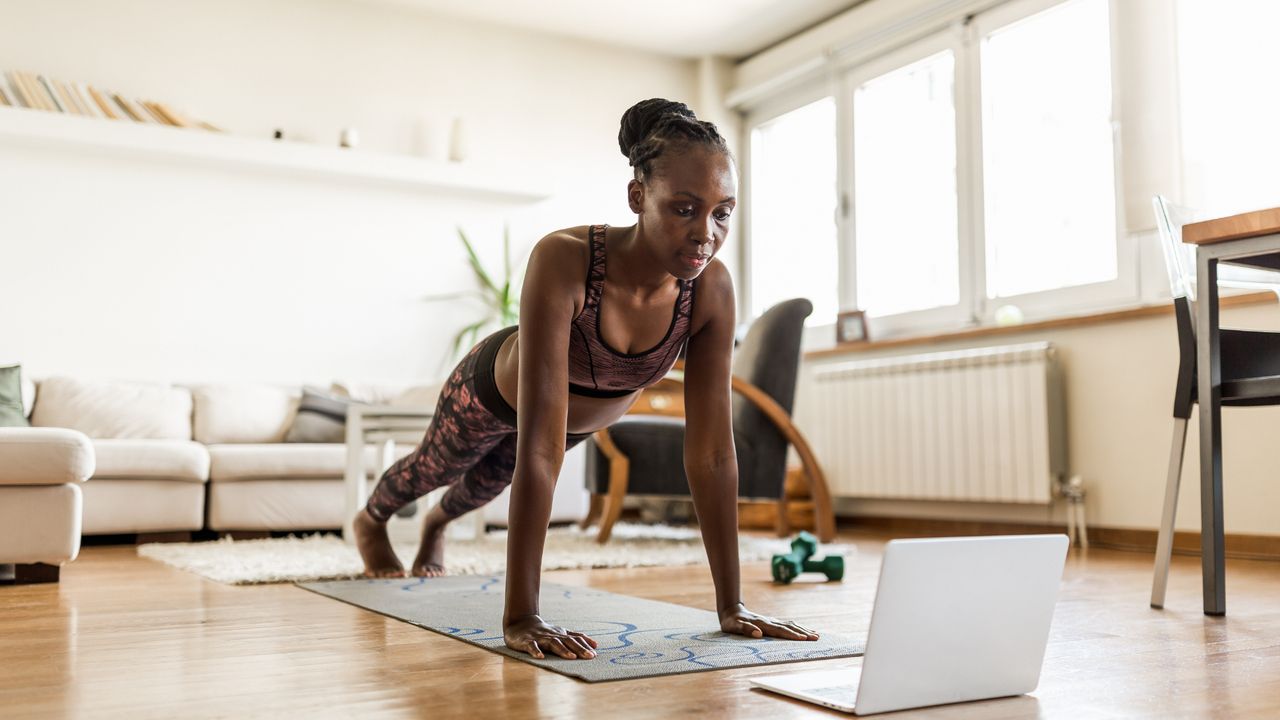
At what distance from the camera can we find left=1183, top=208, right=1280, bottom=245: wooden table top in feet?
6.97

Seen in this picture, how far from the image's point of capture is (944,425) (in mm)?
4887

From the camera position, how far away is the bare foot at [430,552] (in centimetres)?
294

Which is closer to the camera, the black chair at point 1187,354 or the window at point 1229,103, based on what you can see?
the black chair at point 1187,354

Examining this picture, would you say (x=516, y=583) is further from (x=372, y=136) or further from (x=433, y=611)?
(x=372, y=136)

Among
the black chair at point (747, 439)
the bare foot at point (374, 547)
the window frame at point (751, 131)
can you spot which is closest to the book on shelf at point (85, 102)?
the black chair at point (747, 439)

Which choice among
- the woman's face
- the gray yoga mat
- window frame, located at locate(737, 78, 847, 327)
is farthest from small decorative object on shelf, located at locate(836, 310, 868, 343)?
the woman's face

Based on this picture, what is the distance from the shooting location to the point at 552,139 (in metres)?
6.50

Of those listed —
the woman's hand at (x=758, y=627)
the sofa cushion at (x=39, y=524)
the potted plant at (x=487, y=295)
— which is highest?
the potted plant at (x=487, y=295)

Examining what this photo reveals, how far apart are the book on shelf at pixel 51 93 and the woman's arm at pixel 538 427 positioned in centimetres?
430

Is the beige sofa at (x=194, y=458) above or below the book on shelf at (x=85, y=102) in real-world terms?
below

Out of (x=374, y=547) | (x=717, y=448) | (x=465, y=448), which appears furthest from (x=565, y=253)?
(x=374, y=547)

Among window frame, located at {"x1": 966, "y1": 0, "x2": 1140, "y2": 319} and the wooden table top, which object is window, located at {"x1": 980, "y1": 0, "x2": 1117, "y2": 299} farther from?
the wooden table top

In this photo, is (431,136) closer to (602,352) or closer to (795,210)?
(795,210)

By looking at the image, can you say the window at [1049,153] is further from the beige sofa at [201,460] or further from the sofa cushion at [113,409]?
the sofa cushion at [113,409]
